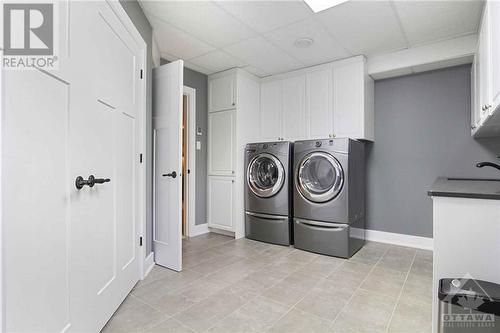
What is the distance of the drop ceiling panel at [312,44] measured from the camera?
259cm

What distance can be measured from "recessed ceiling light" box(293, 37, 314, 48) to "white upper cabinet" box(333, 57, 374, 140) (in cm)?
63

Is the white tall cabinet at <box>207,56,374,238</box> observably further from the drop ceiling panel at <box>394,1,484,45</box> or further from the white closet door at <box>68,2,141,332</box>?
the white closet door at <box>68,2,141,332</box>

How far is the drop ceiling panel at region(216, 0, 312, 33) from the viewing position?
2.19m

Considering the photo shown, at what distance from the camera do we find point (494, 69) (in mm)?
1591

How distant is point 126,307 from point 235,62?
2.90m

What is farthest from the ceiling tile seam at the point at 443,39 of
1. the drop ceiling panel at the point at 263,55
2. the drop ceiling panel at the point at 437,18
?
the drop ceiling panel at the point at 263,55

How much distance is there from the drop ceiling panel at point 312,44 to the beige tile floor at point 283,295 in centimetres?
233

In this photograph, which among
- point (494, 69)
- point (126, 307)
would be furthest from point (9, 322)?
point (494, 69)

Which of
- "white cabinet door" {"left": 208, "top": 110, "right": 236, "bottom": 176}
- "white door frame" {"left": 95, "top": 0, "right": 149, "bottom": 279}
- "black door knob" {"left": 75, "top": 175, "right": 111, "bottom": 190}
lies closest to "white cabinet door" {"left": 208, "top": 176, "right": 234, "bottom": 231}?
"white cabinet door" {"left": 208, "top": 110, "right": 236, "bottom": 176}

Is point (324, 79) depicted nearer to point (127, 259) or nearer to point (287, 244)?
point (287, 244)

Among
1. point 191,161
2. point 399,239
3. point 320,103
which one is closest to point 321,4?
point 320,103

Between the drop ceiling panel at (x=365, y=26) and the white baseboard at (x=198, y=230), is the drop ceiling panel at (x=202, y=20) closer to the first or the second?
the drop ceiling panel at (x=365, y=26)

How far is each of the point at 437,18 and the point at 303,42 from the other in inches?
47.6

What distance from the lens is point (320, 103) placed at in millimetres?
3508
